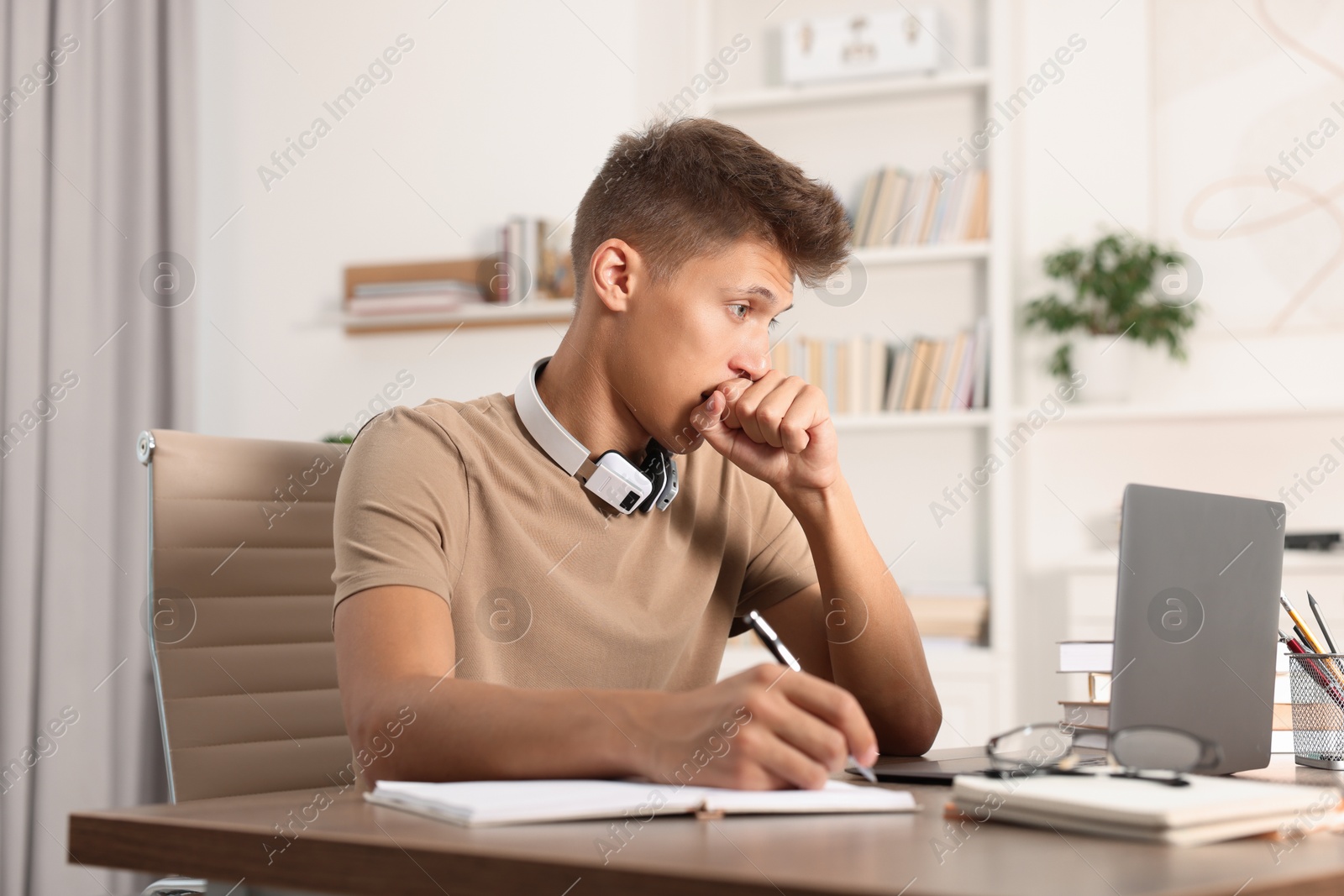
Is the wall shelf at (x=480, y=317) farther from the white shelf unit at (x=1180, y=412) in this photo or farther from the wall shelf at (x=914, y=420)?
the white shelf unit at (x=1180, y=412)

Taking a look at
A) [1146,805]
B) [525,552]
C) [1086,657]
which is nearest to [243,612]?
[525,552]

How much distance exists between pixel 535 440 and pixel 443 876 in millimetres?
794

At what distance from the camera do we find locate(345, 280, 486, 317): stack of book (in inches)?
139

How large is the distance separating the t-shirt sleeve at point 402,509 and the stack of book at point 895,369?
7.03ft

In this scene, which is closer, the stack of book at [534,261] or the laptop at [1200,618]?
the laptop at [1200,618]

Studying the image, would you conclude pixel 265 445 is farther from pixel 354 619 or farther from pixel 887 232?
pixel 887 232

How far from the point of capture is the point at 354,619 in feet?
3.32

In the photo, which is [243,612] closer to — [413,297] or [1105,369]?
[413,297]

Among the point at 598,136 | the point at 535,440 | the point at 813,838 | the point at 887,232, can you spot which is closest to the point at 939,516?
the point at 887,232

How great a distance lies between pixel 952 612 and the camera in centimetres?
317

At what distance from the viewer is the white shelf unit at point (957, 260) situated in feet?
10.2

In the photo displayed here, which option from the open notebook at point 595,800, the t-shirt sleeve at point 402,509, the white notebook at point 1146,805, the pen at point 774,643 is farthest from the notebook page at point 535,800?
the pen at point 774,643

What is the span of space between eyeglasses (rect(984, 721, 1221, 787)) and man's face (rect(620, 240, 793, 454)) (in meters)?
0.59

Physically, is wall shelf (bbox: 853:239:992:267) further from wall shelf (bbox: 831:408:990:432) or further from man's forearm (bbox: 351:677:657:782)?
man's forearm (bbox: 351:677:657:782)
